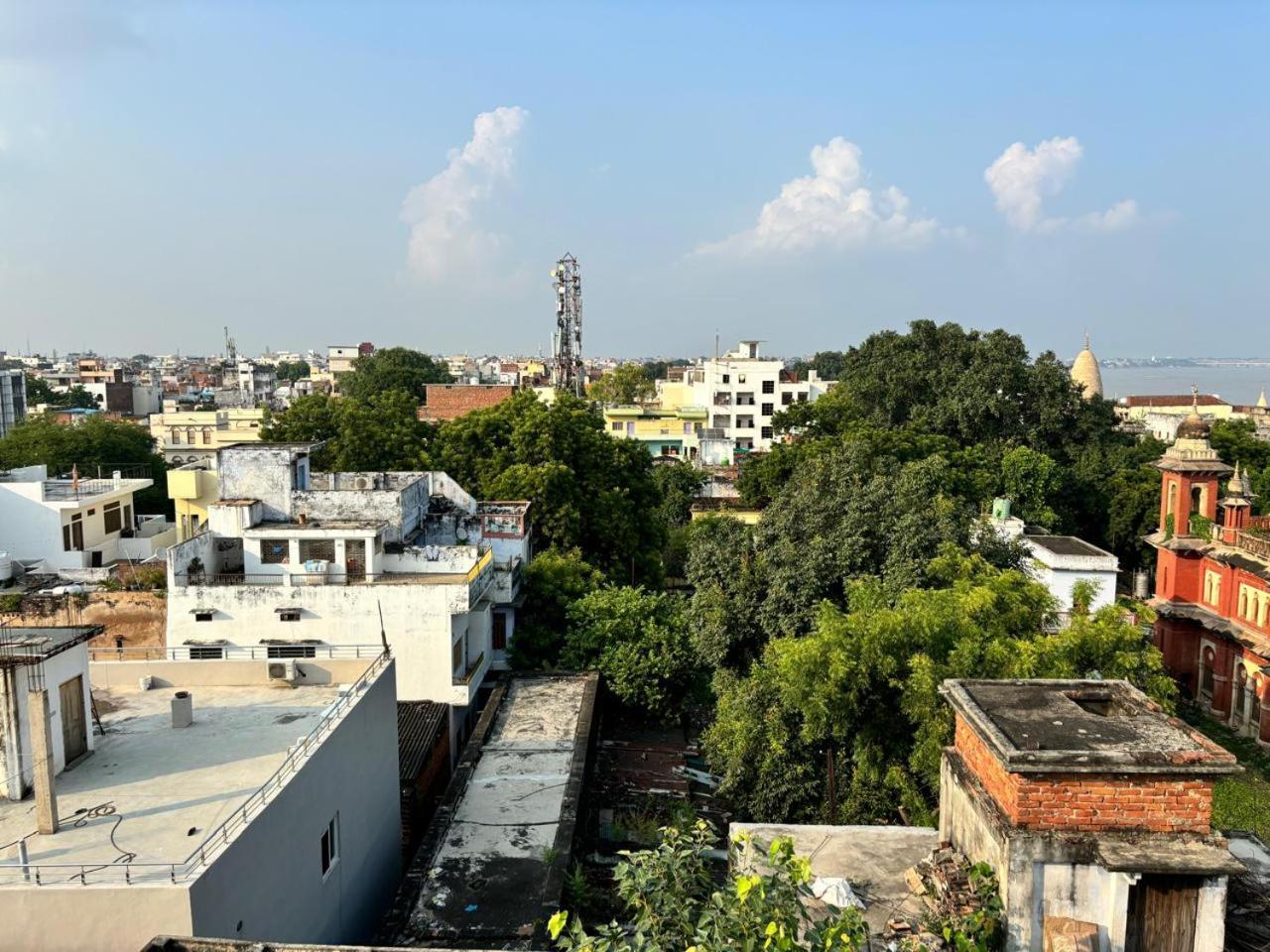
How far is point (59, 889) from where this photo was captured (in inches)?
289

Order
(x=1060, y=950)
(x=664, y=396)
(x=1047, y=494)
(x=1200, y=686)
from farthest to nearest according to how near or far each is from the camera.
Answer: (x=664, y=396) < (x=1047, y=494) < (x=1200, y=686) < (x=1060, y=950)

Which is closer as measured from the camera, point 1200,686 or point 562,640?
point 562,640

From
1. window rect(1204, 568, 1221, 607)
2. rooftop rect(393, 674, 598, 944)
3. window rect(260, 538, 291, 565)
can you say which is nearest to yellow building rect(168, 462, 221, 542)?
window rect(260, 538, 291, 565)

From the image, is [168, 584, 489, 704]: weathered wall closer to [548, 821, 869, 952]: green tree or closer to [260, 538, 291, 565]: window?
[260, 538, 291, 565]: window

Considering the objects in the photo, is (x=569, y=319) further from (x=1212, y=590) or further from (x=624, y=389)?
(x=1212, y=590)

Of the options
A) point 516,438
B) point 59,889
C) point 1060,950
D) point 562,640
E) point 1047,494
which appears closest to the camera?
point 1060,950

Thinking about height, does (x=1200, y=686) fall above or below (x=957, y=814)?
below

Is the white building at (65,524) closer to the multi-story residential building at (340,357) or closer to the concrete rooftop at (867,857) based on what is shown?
the concrete rooftop at (867,857)

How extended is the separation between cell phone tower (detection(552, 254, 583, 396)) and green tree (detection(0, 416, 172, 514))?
1431 inches

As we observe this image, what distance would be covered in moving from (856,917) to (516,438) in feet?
83.7

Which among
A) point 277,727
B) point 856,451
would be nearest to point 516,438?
point 856,451

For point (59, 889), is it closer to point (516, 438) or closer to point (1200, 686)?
point (516, 438)

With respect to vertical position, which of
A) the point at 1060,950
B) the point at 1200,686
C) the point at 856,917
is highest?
the point at 856,917

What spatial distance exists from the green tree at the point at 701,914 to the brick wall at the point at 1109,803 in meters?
1.61
